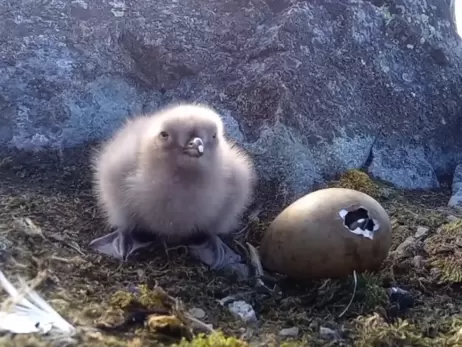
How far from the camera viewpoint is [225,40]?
349cm

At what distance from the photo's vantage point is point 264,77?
10.8 feet

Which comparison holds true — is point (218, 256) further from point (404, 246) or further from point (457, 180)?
point (457, 180)

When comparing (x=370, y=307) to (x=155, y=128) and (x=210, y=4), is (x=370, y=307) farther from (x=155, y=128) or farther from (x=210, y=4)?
(x=210, y=4)

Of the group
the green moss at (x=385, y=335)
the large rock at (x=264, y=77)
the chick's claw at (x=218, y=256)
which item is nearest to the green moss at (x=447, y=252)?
the green moss at (x=385, y=335)

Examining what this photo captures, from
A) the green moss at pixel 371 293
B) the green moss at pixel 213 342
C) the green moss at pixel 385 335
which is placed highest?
the green moss at pixel 371 293

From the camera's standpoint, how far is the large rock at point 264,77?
3139mm

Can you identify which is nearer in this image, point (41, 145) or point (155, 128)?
point (155, 128)

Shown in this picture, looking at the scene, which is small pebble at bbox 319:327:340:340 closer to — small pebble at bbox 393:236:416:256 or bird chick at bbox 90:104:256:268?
bird chick at bbox 90:104:256:268

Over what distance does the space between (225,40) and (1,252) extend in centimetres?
178

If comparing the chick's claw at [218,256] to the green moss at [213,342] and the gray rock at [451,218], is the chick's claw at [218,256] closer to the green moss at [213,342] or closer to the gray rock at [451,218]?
the green moss at [213,342]

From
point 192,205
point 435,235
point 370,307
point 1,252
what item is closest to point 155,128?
point 192,205

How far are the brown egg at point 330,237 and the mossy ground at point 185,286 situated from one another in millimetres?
59

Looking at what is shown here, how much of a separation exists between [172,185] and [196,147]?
19cm

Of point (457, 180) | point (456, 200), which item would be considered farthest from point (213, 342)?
point (457, 180)
